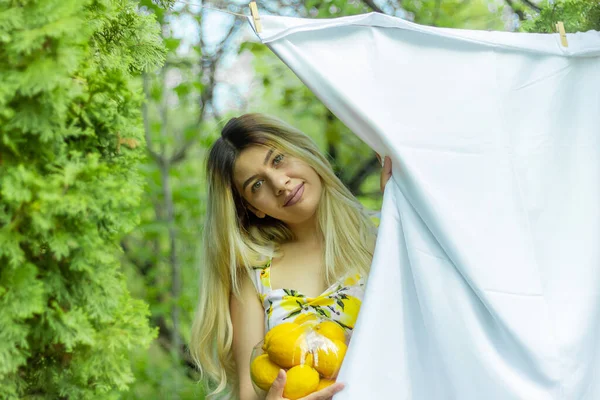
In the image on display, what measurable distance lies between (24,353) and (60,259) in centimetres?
19

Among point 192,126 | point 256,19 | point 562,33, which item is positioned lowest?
point 192,126

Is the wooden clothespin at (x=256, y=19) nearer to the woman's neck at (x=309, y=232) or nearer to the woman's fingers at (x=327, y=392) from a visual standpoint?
the woman's neck at (x=309, y=232)

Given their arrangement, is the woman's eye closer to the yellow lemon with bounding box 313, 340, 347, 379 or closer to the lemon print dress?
the lemon print dress

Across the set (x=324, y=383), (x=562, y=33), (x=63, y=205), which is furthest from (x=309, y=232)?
(x=63, y=205)

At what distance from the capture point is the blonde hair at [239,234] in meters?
2.12

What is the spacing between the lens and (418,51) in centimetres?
183

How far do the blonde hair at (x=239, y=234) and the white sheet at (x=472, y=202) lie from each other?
1.18 ft

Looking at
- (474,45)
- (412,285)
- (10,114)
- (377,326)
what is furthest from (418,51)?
(10,114)

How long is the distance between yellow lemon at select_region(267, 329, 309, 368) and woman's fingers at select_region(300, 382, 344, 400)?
0.09 m

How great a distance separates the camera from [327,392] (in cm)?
167

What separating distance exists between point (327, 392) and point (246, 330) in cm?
50

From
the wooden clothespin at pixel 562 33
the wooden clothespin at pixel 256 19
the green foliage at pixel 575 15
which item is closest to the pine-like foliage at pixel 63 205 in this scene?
the wooden clothespin at pixel 256 19

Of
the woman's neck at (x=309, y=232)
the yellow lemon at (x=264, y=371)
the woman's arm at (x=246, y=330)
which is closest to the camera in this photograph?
the yellow lemon at (x=264, y=371)

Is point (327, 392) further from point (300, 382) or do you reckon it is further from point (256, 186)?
point (256, 186)
